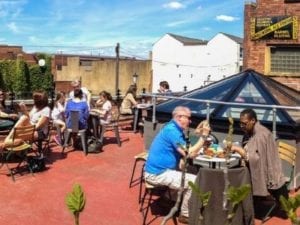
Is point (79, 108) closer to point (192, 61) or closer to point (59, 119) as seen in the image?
point (59, 119)

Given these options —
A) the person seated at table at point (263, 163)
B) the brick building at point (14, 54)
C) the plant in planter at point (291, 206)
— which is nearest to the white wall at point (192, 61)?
the brick building at point (14, 54)

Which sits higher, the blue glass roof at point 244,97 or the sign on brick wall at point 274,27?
the sign on brick wall at point 274,27

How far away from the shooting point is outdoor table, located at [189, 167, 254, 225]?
16.5 feet

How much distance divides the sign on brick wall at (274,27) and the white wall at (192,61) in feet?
125

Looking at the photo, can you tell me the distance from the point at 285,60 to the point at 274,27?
46.2 inches

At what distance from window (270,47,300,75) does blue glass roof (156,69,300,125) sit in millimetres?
6567

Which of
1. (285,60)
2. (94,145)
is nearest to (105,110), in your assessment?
(94,145)

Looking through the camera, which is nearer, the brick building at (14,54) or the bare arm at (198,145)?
the bare arm at (198,145)

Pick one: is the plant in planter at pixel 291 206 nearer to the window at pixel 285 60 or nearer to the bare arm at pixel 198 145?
the bare arm at pixel 198 145

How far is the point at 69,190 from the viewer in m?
7.48

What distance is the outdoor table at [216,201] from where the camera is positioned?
198 inches

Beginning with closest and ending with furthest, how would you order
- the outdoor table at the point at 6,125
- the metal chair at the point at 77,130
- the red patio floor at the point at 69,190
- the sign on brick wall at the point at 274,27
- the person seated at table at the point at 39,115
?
the red patio floor at the point at 69,190
the person seated at table at the point at 39,115
the outdoor table at the point at 6,125
the metal chair at the point at 77,130
the sign on brick wall at the point at 274,27

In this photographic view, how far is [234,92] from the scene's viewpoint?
8.48 metres

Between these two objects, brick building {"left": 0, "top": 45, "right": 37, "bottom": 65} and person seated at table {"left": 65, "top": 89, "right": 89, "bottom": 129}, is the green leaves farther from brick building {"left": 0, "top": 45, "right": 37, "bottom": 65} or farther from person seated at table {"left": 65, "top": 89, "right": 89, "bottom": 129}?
brick building {"left": 0, "top": 45, "right": 37, "bottom": 65}
